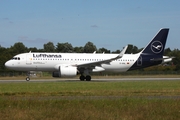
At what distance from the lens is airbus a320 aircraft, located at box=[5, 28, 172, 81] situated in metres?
42.0

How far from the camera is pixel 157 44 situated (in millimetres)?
49469

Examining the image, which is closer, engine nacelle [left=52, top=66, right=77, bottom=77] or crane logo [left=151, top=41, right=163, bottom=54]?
engine nacelle [left=52, top=66, right=77, bottom=77]

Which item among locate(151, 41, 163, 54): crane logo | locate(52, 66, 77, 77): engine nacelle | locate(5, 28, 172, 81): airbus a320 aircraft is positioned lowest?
locate(52, 66, 77, 77): engine nacelle

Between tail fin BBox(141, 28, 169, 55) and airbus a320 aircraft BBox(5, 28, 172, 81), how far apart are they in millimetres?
701

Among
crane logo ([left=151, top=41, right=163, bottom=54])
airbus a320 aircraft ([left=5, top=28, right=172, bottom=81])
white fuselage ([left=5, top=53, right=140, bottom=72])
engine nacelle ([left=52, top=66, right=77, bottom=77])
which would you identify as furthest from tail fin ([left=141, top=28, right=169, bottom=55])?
engine nacelle ([left=52, top=66, right=77, bottom=77])

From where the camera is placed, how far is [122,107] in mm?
14508

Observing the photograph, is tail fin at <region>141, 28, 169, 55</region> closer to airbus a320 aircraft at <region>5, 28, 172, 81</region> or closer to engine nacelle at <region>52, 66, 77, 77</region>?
airbus a320 aircraft at <region>5, 28, 172, 81</region>

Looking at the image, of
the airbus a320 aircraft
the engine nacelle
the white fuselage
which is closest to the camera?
the engine nacelle

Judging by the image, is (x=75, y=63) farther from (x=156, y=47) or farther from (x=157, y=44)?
(x=157, y=44)

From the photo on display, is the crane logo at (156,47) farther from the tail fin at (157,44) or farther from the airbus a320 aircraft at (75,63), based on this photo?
the airbus a320 aircraft at (75,63)

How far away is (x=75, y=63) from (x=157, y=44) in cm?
1226

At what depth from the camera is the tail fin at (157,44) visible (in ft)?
161

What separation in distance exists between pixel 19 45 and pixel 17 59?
82510 millimetres

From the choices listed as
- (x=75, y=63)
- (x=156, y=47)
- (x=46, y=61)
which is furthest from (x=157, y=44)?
(x=46, y=61)
